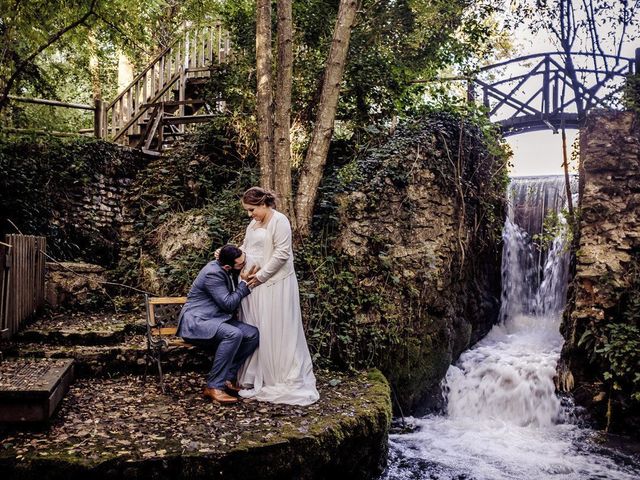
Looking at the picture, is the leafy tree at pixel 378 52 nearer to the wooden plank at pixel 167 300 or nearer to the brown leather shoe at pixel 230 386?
the wooden plank at pixel 167 300

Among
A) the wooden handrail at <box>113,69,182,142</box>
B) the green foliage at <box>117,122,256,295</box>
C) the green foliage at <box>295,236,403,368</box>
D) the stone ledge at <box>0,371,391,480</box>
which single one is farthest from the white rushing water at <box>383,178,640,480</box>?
the wooden handrail at <box>113,69,182,142</box>

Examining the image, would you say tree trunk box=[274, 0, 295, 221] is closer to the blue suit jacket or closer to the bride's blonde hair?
the bride's blonde hair

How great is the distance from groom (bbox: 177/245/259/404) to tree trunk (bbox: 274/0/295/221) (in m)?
1.95

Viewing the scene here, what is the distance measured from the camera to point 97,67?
17.4 metres

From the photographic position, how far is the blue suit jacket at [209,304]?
5.02 meters

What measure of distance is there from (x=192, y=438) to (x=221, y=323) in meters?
1.24

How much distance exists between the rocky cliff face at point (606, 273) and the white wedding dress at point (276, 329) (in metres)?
4.43

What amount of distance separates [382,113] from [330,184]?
2339 millimetres

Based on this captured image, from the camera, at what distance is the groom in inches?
197

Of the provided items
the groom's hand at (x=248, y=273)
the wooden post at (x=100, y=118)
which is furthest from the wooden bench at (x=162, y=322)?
the wooden post at (x=100, y=118)

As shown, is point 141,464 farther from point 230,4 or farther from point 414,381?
point 230,4

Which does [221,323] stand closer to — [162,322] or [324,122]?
[162,322]

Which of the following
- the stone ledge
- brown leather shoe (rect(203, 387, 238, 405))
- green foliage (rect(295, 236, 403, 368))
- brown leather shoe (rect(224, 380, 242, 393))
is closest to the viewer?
the stone ledge

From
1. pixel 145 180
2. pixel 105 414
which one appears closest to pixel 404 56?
pixel 145 180
